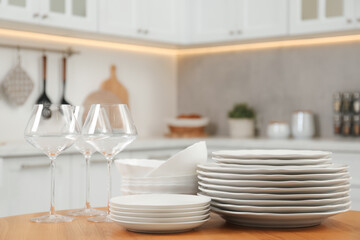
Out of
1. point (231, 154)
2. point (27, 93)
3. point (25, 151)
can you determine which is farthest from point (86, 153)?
point (27, 93)

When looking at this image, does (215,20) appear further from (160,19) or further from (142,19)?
(142,19)

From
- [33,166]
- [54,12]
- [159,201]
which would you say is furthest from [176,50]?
[159,201]

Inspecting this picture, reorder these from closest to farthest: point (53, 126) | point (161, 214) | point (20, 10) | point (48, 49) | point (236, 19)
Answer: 1. point (161, 214)
2. point (53, 126)
3. point (20, 10)
4. point (48, 49)
5. point (236, 19)

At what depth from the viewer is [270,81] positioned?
4270 millimetres

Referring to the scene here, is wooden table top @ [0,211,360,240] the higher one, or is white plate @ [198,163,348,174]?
white plate @ [198,163,348,174]

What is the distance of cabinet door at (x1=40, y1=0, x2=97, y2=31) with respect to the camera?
11.0ft

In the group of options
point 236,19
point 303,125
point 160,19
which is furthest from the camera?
point 160,19

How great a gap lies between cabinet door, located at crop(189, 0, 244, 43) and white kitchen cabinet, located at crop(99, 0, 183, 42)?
0.43 feet

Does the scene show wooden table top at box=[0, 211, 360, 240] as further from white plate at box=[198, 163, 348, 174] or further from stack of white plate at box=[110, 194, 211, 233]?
white plate at box=[198, 163, 348, 174]

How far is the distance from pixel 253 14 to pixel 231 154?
9.72 feet

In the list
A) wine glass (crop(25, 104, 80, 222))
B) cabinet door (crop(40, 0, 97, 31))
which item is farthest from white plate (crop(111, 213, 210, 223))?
cabinet door (crop(40, 0, 97, 31))

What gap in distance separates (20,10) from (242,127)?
1.85 m

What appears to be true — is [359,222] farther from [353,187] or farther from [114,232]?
[353,187]

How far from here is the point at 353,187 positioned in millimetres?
3172
